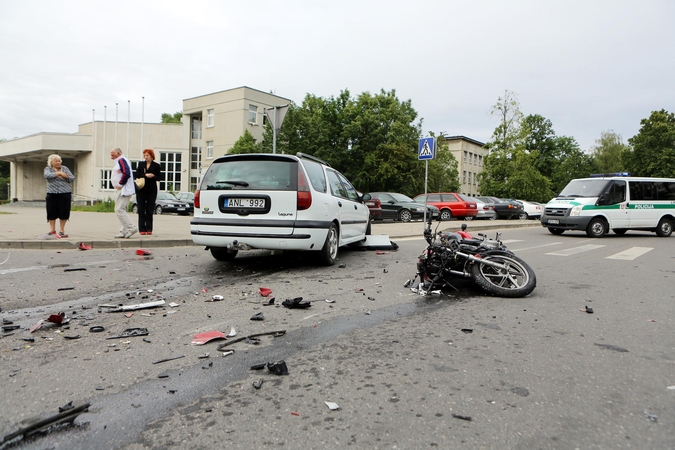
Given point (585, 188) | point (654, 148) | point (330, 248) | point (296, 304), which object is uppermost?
point (654, 148)

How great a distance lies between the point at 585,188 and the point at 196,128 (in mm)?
44578

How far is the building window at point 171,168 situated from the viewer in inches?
1986

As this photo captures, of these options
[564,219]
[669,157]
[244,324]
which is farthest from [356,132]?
[244,324]

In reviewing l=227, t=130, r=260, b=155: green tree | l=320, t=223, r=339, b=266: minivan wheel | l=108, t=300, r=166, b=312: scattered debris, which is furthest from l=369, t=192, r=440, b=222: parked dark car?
l=227, t=130, r=260, b=155: green tree

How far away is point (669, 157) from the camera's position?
53531 millimetres

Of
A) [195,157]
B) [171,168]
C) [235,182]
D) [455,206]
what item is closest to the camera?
[235,182]

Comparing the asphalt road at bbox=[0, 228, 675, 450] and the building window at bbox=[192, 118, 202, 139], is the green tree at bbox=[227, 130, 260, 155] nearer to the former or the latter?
the building window at bbox=[192, 118, 202, 139]

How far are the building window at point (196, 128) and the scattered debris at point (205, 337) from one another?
50951mm

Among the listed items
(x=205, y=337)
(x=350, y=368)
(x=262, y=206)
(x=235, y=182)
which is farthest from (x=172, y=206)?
(x=350, y=368)

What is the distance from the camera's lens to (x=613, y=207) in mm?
15531

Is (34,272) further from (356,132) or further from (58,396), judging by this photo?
(356,132)

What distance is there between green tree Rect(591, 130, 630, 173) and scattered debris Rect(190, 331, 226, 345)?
6745 cm

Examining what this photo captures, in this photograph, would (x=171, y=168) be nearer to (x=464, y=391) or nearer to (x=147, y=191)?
(x=147, y=191)

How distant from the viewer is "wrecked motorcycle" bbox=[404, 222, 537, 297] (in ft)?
18.0
